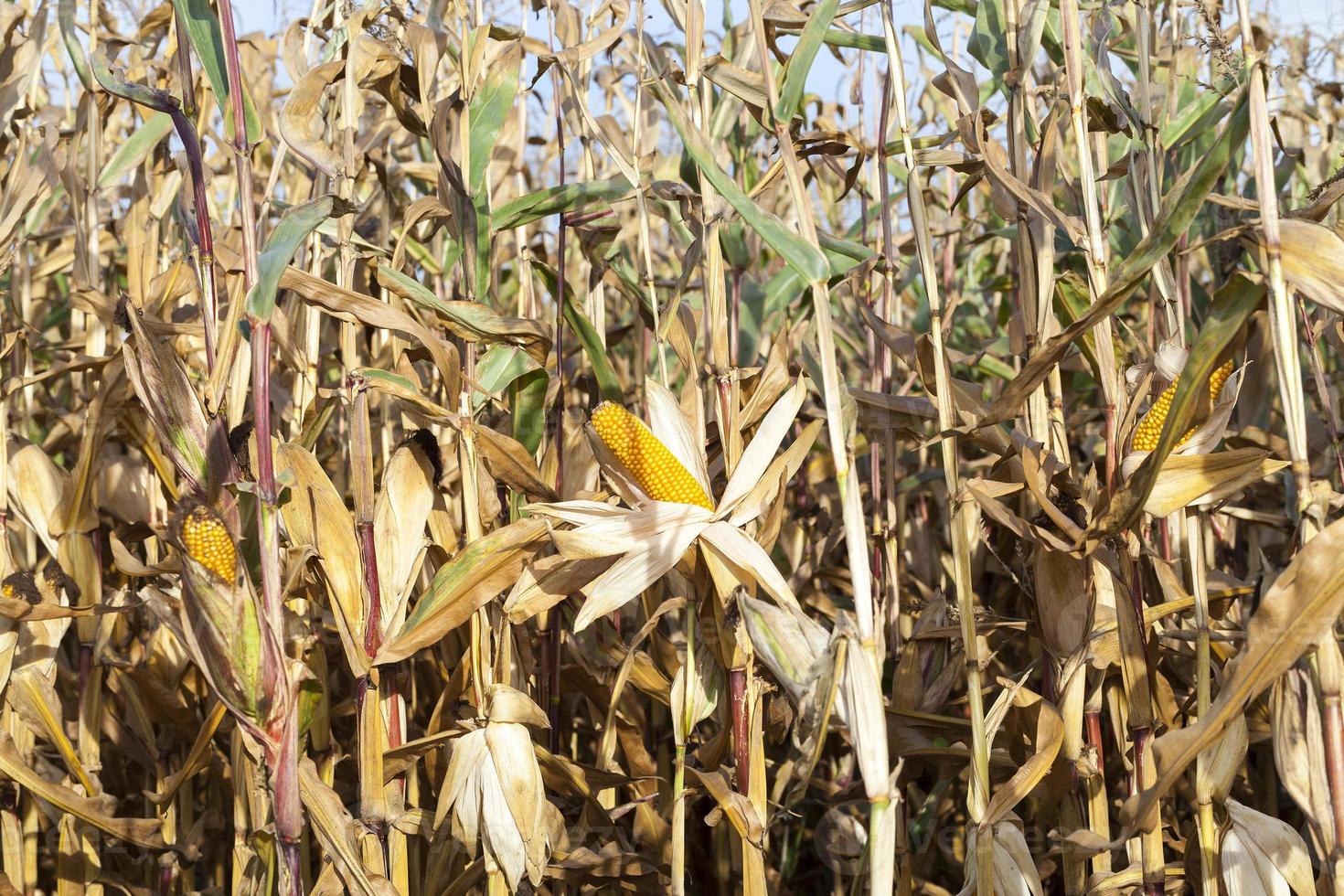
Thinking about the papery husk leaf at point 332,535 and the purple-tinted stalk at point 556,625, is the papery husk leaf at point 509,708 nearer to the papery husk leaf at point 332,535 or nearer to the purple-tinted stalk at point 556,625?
the papery husk leaf at point 332,535

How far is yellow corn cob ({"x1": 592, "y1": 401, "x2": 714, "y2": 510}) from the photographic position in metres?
1.82

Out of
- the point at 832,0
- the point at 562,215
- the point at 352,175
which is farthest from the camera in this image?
the point at 562,215

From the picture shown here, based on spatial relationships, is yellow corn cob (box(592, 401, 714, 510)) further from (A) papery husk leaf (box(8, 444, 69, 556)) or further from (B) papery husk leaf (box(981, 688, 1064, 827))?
(A) papery husk leaf (box(8, 444, 69, 556))

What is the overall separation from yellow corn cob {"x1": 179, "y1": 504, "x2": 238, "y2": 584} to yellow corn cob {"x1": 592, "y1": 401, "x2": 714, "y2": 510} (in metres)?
0.60

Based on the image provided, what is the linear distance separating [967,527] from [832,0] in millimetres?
876

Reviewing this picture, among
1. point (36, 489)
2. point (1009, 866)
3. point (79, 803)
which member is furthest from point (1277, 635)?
point (36, 489)

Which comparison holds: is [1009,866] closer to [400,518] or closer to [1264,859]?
[1264,859]

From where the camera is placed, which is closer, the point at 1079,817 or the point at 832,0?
the point at 832,0

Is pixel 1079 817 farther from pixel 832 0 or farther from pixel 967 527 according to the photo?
pixel 832 0

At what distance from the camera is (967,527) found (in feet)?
6.19

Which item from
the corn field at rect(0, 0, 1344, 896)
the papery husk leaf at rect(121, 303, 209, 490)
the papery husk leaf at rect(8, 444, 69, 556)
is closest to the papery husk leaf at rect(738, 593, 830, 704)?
the corn field at rect(0, 0, 1344, 896)

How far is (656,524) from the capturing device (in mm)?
1788

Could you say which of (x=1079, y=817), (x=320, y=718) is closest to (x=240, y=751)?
(x=320, y=718)

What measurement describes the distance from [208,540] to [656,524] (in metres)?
0.68
